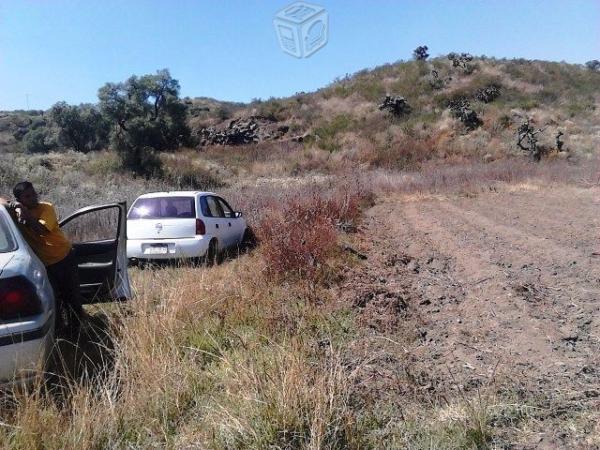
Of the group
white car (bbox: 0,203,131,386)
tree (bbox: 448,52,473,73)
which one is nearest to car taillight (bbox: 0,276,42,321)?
white car (bbox: 0,203,131,386)

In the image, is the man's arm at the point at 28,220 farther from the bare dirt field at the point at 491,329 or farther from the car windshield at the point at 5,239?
the bare dirt field at the point at 491,329

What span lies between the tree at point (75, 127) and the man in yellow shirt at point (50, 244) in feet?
124

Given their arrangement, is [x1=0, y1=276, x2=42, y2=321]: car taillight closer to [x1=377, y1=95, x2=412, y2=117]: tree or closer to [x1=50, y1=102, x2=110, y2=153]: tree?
[x1=377, y1=95, x2=412, y2=117]: tree

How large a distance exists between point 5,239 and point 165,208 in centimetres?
573

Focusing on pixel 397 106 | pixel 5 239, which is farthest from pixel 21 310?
pixel 397 106

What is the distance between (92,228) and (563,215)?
11.2m

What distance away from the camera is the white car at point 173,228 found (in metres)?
9.09

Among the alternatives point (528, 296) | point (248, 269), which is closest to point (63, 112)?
point (248, 269)

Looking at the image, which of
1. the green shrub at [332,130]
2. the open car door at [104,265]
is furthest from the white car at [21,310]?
the green shrub at [332,130]

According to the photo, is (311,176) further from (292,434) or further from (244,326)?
(292,434)

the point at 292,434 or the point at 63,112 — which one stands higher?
the point at 63,112

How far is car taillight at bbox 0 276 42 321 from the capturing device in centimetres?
333

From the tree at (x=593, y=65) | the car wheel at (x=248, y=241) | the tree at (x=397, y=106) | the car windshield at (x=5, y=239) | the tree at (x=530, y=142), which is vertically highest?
the tree at (x=593, y=65)

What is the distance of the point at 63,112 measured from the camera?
42.2 m
